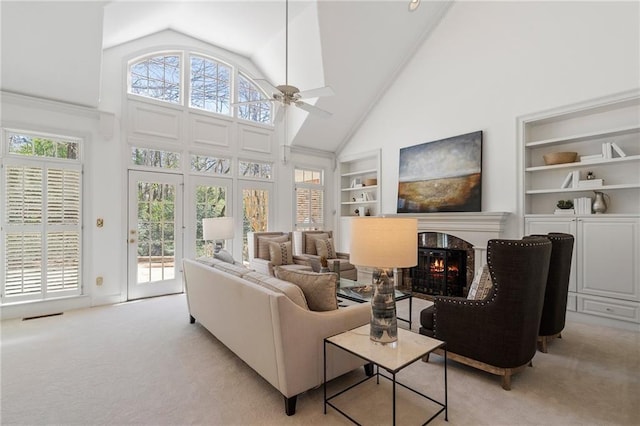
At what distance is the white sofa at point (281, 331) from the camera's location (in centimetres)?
193

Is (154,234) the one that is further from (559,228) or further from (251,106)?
(559,228)

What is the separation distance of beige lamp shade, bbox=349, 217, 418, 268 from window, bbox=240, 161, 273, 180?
4.52 metres

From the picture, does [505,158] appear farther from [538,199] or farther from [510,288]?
[510,288]

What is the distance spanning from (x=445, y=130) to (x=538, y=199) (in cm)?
172

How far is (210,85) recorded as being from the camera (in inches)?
223

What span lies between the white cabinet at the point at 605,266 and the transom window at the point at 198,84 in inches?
195

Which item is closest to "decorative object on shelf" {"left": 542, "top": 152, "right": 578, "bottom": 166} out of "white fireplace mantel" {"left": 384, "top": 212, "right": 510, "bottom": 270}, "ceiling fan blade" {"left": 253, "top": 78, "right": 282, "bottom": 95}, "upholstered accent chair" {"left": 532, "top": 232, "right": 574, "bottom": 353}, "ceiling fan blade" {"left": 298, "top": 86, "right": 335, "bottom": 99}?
"white fireplace mantel" {"left": 384, "top": 212, "right": 510, "bottom": 270}

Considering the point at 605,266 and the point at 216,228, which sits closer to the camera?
the point at 605,266

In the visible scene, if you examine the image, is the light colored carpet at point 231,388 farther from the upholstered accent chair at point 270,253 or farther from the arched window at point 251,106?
the arched window at point 251,106

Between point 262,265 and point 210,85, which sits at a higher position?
point 210,85

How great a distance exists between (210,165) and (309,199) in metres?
2.31

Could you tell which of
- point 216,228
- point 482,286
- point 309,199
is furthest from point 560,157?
point 216,228

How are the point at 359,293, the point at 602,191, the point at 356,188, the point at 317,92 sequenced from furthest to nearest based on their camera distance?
the point at 356,188 → the point at 602,191 → the point at 317,92 → the point at 359,293

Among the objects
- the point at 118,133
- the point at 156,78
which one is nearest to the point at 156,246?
the point at 118,133
